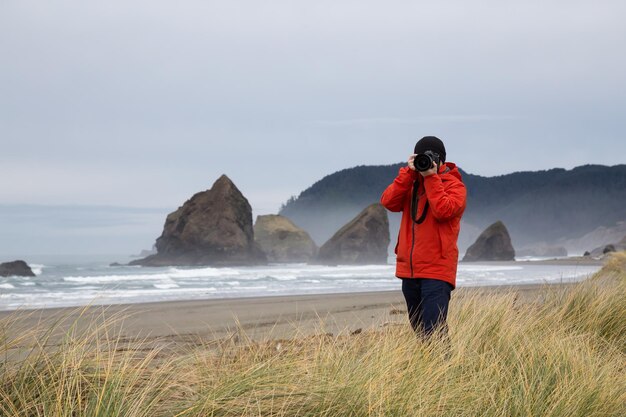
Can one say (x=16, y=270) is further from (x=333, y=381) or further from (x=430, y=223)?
(x=333, y=381)

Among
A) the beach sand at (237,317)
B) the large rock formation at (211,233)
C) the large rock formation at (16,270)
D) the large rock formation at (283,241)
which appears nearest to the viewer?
the beach sand at (237,317)

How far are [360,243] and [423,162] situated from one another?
222 ft

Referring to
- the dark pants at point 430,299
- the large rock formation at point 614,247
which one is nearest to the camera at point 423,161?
the dark pants at point 430,299

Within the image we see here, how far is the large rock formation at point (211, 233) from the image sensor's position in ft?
215

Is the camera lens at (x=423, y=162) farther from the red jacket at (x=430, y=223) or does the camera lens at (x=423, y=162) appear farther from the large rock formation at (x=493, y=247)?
the large rock formation at (x=493, y=247)

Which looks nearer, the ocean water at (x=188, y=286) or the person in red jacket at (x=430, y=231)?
the person in red jacket at (x=430, y=231)

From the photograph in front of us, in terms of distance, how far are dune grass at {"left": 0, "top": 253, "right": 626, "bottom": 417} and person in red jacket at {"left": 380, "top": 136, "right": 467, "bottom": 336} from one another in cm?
31

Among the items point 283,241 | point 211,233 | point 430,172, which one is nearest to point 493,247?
point 211,233

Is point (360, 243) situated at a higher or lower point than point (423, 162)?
higher

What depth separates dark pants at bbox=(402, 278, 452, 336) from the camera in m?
4.59

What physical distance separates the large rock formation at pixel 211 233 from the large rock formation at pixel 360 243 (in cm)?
807

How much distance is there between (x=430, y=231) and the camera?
15.2ft

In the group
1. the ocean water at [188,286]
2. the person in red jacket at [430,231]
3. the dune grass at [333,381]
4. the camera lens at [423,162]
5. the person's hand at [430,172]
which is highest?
the camera lens at [423,162]

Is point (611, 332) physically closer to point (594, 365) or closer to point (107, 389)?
point (594, 365)
